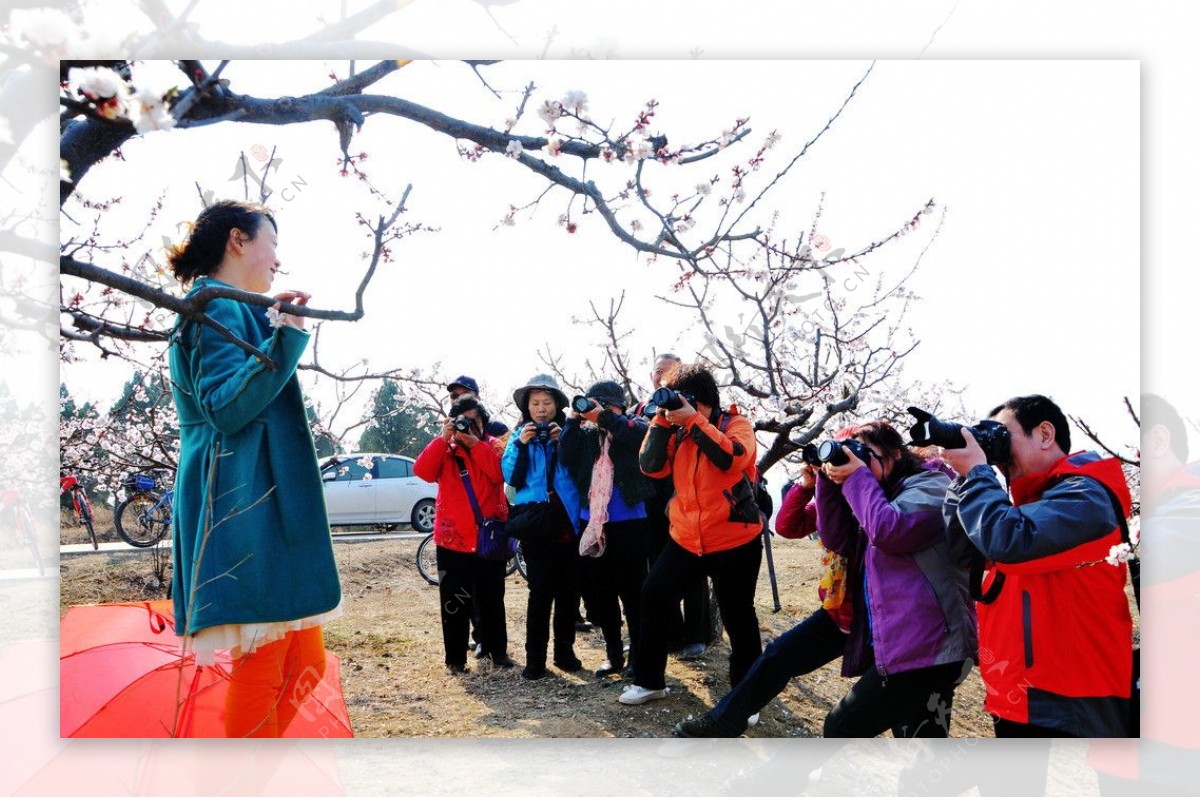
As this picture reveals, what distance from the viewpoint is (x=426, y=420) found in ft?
11.0

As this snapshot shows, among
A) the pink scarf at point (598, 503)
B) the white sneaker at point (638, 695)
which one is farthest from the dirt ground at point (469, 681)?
the pink scarf at point (598, 503)

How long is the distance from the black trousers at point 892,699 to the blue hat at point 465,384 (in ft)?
4.89

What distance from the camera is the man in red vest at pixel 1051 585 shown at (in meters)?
1.87

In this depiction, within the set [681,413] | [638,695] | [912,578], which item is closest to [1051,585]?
[912,578]

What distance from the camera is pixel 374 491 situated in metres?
3.39

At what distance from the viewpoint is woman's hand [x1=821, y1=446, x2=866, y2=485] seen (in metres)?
2.15

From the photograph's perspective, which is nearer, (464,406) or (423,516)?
(464,406)

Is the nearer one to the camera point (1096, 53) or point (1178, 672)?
point (1178, 672)

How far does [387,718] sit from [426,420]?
107 cm

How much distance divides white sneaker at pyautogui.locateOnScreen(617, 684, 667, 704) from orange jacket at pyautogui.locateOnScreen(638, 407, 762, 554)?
462 millimetres

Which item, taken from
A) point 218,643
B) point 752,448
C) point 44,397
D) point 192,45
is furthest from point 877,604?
point 44,397

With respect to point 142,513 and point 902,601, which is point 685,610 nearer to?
point 902,601

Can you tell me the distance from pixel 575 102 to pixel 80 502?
6.86ft

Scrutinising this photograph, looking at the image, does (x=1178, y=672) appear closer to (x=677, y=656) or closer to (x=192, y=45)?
(x=677, y=656)
